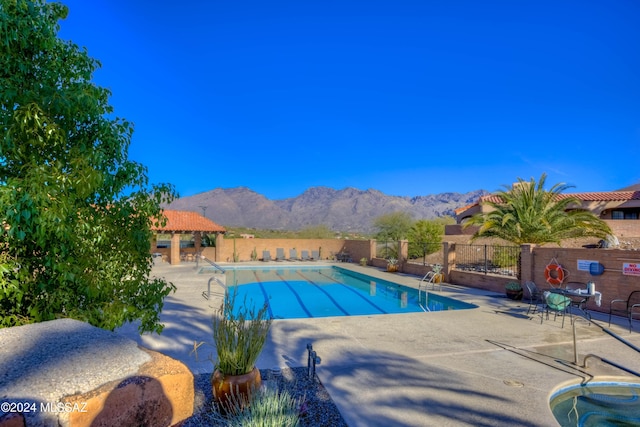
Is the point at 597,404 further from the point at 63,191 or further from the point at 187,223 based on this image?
the point at 187,223

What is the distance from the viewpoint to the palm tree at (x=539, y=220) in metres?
11.8

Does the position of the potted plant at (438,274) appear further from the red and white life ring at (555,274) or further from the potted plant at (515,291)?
the red and white life ring at (555,274)

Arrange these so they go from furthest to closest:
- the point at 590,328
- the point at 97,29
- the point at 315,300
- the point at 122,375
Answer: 1. the point at 315,300
2. the point at 97,29
3. the point at 590,328
4. the point at 122,375

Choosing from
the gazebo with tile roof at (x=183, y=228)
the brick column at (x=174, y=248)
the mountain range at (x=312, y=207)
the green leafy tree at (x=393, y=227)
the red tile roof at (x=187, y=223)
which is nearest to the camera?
the brick column at (x=174, y=248)

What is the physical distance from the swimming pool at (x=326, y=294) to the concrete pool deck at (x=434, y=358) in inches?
92.1

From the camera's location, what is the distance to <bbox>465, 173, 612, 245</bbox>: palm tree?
1184cm

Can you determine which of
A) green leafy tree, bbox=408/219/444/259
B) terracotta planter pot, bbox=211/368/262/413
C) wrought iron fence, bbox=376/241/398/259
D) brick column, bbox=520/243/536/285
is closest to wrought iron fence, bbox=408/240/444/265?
green leafy tree, bbox=408/219/444/259

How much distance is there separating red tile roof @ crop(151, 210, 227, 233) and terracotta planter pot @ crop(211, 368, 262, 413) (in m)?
21.2

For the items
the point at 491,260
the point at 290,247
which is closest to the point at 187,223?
the point at 290,247

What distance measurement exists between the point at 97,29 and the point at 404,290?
48.7 ft

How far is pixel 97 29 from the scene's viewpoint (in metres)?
11.7

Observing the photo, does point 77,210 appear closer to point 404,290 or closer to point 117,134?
point 117,134

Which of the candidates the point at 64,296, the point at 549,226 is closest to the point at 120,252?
the point at 64,296

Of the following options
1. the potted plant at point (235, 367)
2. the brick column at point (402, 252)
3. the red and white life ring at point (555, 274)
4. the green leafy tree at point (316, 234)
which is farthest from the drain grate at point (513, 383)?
the green leafy tree at point (316, 234)
